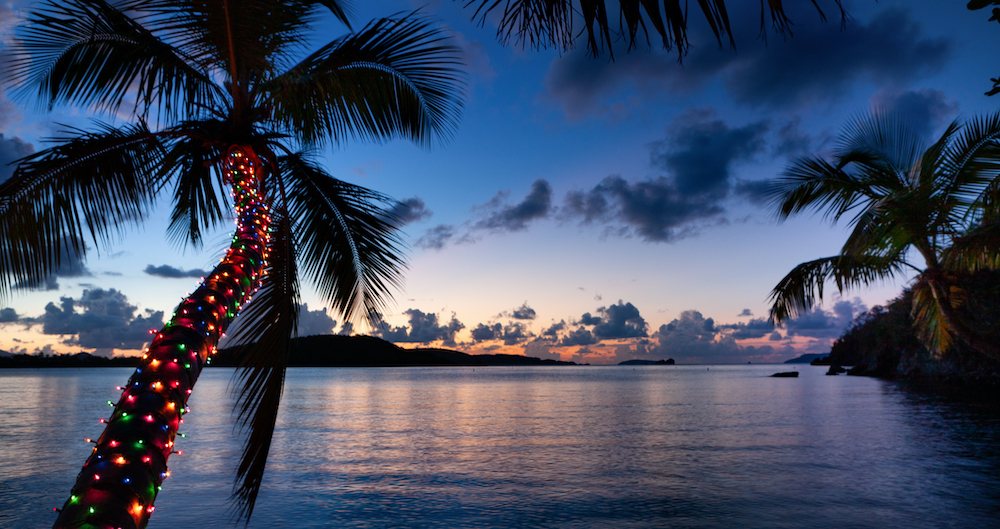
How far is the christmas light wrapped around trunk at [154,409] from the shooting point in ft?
7.60

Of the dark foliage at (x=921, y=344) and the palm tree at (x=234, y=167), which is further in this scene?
the dark foliage at (x=921, y=344)

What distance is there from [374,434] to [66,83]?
54.7 ft

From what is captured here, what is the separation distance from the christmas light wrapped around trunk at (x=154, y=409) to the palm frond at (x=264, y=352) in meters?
0.20

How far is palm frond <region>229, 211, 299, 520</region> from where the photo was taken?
11.7 ft

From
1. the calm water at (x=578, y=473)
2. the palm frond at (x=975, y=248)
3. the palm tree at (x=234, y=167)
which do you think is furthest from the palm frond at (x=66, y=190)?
the palm frond at (x=975, y=248)

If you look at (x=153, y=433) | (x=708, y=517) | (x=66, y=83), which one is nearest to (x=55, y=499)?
(x=66, y=83)

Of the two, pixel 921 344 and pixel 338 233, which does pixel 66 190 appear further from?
pixel 921 344

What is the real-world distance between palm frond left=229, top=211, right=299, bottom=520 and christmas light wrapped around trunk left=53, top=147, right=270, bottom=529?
20 cm

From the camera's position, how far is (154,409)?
2.68 m

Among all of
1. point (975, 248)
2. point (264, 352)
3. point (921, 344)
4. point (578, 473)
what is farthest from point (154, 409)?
point (921, 344)

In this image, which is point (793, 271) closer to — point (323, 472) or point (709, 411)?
point (323, 472)

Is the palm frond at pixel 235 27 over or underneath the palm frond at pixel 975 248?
over

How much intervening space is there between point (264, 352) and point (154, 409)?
1.25 m

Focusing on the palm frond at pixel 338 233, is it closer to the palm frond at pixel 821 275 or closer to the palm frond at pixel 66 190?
the palm frond at pixel 66 190
